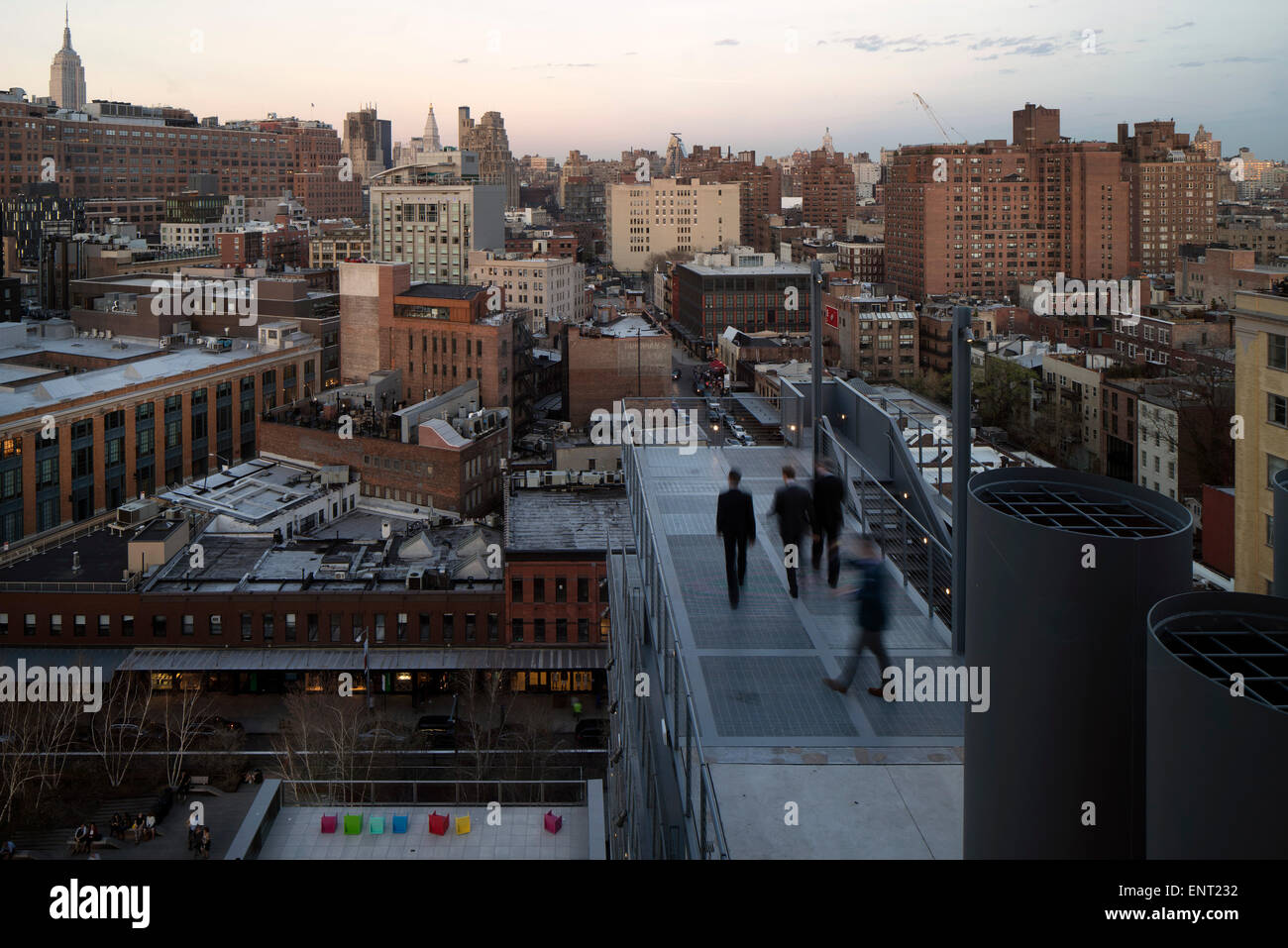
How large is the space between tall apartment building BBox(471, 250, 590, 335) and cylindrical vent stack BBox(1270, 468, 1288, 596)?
5570cm

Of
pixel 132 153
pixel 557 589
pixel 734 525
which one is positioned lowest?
→ pixel 557 589

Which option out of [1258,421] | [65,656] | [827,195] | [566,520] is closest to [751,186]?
[827,195]

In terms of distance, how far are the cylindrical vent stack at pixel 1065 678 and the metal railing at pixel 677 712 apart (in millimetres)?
753

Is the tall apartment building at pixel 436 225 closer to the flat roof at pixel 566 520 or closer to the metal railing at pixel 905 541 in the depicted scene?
the flat roof at pixel 566 520

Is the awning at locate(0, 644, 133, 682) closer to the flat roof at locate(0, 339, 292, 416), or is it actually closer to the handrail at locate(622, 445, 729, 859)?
the flat roof at locate(0, 339, 292, 416)

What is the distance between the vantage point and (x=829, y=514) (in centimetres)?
600

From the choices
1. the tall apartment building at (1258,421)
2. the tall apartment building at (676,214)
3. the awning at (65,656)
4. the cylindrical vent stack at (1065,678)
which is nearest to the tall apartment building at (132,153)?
the tall apartment building at (676,214)

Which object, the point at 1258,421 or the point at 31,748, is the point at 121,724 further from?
the point at 1258,421

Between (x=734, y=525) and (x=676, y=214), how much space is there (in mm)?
90102

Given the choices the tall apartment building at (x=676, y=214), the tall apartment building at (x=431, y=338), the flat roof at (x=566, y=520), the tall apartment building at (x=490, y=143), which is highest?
the tall apartment building at (x=490, y=143)

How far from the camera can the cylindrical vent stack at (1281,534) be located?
3080mm
